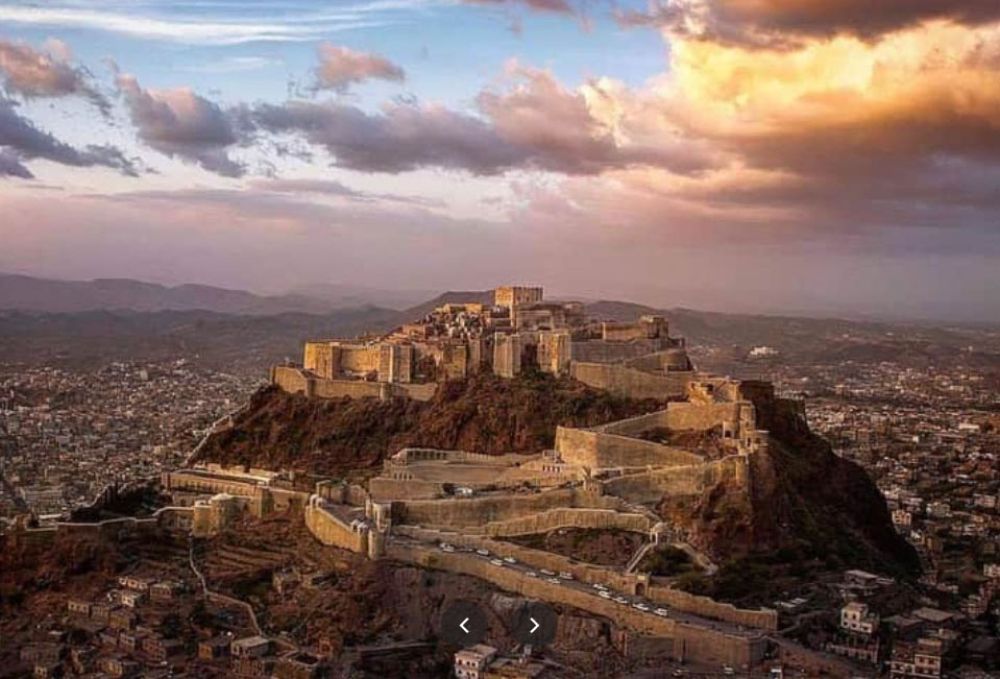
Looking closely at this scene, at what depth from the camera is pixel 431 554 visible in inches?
1449

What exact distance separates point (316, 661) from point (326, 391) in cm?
2005

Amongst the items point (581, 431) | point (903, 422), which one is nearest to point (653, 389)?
point (581, 431)

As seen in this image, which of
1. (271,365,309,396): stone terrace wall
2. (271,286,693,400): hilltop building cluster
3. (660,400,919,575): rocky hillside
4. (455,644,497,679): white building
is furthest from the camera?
(271,365,309,396): stone terrace wall

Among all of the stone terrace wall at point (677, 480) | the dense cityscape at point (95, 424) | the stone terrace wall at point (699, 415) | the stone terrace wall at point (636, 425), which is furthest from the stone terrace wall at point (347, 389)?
the stone terrace wall at point (677, 480)

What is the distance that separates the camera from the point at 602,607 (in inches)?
1325

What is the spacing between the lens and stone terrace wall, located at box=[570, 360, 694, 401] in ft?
153

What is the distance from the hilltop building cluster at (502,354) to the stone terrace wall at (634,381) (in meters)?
0.04

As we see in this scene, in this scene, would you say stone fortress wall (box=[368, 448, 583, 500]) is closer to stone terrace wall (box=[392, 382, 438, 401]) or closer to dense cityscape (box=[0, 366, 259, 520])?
stone terrace wall (box=[392, 382, 438, 401])

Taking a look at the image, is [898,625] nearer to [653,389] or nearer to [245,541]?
[653,389]

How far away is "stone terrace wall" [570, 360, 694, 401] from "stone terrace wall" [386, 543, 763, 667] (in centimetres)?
1249

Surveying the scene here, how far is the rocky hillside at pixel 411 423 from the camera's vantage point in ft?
151

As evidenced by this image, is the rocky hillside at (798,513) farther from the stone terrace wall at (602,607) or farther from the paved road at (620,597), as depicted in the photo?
the stone terrace wall at (602,607)

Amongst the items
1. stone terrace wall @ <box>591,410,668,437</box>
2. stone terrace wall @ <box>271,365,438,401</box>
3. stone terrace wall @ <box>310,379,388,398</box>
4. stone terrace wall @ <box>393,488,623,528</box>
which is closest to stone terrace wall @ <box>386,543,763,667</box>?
stone terrace wall @ <box>393,488,623,528</box>

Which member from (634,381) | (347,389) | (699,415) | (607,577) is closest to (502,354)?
(634,381)
